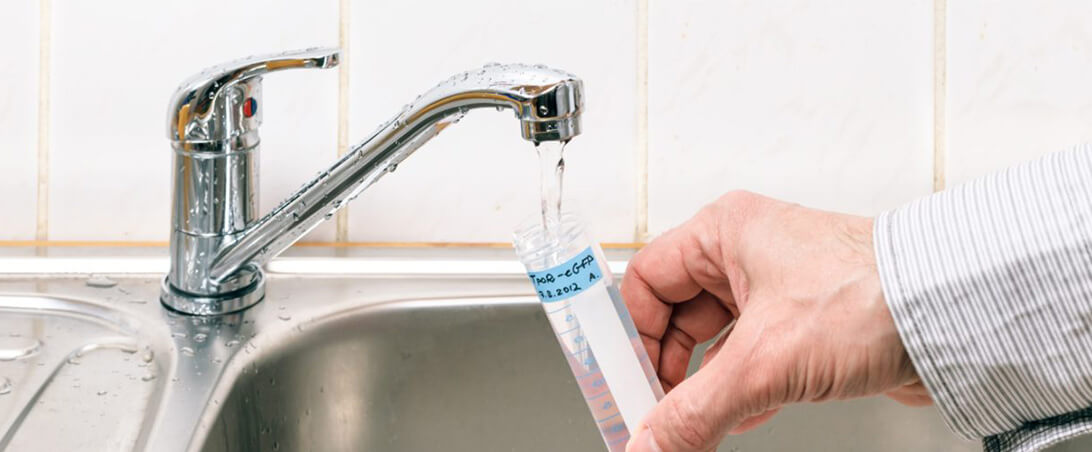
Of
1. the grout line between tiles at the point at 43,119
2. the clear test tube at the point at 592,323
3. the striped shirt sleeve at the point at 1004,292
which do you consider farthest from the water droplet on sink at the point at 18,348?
the striped shirt sleeve at the point at 1004,292

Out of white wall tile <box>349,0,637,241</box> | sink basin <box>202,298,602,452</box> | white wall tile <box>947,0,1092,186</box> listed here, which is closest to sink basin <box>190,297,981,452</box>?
sink basin <box>202,298,602,452</box>

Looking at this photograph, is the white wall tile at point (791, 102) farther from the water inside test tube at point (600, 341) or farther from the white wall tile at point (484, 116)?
the water inside test tube at point (600, 341)

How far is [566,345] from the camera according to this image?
21.3 inches

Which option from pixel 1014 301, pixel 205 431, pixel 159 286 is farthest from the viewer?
pixel 159 286

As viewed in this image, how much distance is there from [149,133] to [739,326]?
20.4 inches

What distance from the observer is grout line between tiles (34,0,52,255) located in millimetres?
817

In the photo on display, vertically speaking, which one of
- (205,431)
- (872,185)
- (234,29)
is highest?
(234,29)

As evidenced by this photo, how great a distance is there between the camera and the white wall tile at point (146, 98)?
0.82m

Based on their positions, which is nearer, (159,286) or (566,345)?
(566,345)

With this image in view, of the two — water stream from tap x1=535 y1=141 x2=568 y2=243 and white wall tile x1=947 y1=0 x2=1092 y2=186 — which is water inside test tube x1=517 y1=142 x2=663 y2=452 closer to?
water stream from tap x1=535 y1=141 x2=568 y2=243

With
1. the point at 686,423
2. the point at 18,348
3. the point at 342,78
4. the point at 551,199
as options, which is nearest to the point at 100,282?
the point at 18,348

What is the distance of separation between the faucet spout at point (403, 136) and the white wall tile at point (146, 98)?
0.13 metres

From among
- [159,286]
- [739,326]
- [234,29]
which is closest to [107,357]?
[159,286]

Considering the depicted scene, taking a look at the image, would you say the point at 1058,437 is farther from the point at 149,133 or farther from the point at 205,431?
the point at 149,133
